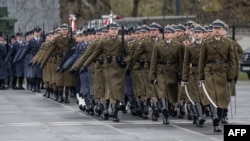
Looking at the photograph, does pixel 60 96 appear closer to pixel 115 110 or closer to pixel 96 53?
pixel 96 53

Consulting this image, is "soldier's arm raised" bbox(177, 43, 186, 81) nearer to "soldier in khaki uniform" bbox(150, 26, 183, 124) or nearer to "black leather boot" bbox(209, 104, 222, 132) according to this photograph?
"soldier in khaki uniform" bbox(150, 26, 183, 124)

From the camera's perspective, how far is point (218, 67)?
65.2ft

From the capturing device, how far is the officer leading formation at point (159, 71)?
19.9m

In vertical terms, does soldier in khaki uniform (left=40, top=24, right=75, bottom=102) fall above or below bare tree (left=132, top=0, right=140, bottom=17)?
below

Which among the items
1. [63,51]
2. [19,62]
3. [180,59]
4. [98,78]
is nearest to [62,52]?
[63,51]

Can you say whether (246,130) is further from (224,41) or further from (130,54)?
(130,54)

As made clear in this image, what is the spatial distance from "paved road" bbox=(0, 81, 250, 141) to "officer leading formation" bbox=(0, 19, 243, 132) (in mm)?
331

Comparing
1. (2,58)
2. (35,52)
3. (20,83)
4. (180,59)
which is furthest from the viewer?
(20,83)

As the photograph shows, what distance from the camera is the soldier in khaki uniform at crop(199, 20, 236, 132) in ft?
65.1

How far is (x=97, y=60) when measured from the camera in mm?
22844

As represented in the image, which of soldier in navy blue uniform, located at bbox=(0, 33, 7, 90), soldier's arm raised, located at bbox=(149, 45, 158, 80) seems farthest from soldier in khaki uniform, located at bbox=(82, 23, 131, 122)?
soldier in navy blue uniform, located at bbox=(0, 33, 7, 90)

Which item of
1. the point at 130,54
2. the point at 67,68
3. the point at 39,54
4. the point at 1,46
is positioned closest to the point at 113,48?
the point at 130,54

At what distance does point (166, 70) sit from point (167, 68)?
0.05 metres

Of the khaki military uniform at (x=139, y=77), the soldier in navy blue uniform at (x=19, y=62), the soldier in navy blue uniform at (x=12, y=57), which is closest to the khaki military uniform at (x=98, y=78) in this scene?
the khaki military uniform at (x=139, y=77)
